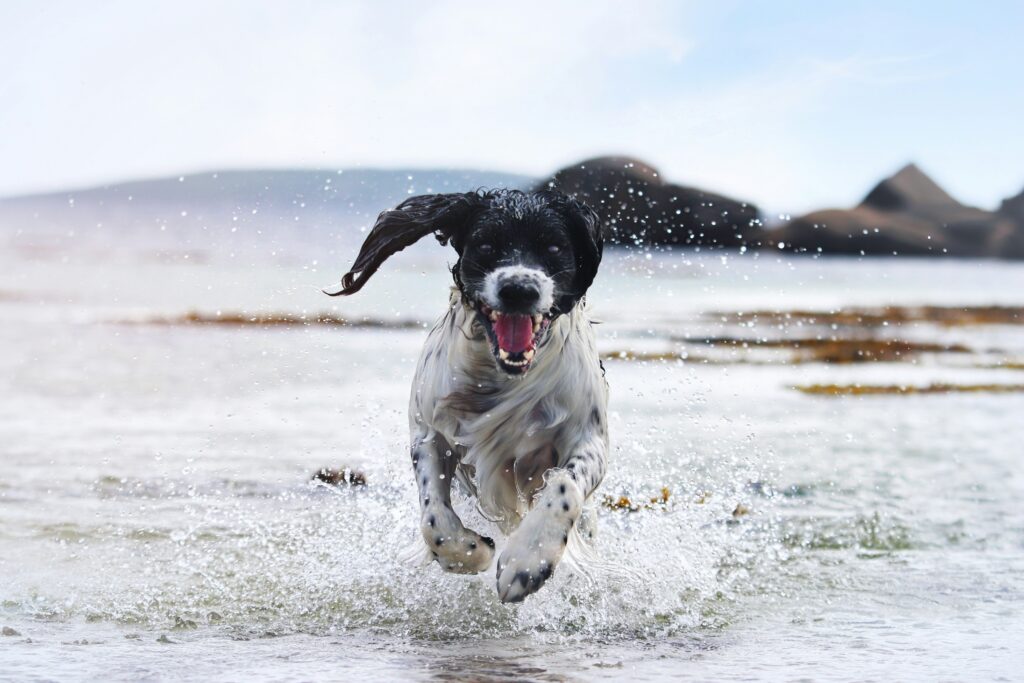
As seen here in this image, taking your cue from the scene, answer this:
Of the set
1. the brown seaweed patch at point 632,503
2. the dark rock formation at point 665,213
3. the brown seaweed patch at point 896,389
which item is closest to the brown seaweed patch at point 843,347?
the brown seaweed patch at point 896,389

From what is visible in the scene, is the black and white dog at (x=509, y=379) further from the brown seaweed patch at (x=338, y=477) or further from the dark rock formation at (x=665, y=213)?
the brown seaweed patch at (x=338, y=477)

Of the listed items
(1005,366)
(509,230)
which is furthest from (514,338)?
(1005,366)

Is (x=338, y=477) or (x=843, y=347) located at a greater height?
(x=843, y=347)

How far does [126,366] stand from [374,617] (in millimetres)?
8913

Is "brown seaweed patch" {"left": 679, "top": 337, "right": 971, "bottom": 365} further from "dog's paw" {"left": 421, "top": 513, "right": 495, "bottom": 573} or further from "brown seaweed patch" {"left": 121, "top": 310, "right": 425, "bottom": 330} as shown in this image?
"dog's paw" {"left": 421, "top": 513, "right": 495, "bottom": 573}

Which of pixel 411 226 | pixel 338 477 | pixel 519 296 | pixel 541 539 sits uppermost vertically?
pixel 411 226

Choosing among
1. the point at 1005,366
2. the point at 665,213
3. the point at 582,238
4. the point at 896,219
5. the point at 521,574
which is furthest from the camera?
the point at 896,219

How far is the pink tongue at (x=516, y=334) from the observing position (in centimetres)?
440

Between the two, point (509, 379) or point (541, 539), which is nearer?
point (541, 539)

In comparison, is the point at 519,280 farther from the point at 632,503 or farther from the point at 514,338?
the point at 632,503

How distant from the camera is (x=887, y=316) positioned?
22172 mm

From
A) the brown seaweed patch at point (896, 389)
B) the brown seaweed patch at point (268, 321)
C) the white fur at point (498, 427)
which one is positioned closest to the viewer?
the white fur at point (498, 427)

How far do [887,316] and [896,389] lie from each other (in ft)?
30.6

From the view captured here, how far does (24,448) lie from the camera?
8398mm
